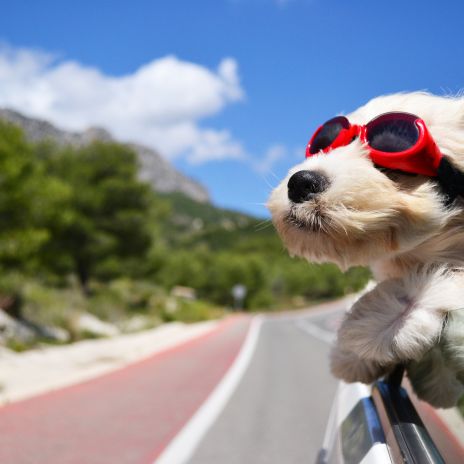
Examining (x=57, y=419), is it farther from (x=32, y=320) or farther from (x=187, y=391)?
(x=32, y=320)

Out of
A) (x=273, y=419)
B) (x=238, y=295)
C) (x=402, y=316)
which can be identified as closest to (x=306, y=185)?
(x=402, y=316)

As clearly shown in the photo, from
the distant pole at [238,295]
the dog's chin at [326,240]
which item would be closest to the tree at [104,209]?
the dog's chin at [326,240]

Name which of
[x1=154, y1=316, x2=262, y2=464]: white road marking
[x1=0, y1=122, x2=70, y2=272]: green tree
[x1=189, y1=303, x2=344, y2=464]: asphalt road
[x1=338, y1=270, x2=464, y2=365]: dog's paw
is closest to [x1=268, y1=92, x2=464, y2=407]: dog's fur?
[x1=338, y1=270, x2=464, y2=365]: dog's paw

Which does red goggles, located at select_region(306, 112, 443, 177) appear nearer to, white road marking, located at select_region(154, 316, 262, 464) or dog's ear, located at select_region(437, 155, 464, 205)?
dog's ear, located at select_region(437, 155, 464, 205)

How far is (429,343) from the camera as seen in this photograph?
3.56 feet

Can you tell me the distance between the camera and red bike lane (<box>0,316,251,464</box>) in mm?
5062

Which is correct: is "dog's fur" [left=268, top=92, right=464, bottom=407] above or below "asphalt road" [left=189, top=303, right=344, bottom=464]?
above

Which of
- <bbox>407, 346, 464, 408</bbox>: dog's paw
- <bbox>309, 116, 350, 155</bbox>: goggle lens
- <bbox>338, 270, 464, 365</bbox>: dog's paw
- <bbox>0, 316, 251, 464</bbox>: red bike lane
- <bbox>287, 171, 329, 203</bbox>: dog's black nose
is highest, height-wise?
<bbox>309, 116, 350, 155</bbox>: goggle lens

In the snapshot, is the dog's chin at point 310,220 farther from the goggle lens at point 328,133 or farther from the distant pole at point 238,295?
the distant pole at point 238,295

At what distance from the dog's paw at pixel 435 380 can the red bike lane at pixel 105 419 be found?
13.4 ft

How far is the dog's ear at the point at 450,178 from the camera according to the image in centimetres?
119

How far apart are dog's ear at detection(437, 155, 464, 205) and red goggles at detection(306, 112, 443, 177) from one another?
1 centimetres

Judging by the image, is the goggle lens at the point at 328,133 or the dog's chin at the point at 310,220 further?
the goggle lens at the point at 328,133

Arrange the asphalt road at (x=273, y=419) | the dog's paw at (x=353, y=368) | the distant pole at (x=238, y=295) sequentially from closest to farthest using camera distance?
1. the dog's paw at (x=353, y=368)
2. the asphalt road at (x=273, y=419)
3. the distant pole at (x=238, y=295)
